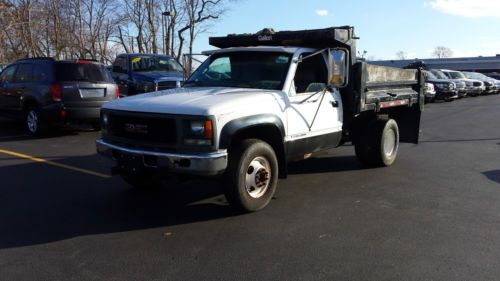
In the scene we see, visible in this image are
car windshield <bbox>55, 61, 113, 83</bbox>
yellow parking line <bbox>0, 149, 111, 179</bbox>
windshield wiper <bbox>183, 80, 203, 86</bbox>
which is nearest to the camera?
windshield wiper <bbox>183, 80, 203, 86</bbox>

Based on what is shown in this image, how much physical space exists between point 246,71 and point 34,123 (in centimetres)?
689

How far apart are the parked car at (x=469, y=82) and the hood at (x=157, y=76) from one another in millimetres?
19929

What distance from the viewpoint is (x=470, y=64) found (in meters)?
80.9

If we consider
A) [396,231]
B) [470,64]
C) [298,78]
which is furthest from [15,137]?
[470,64]

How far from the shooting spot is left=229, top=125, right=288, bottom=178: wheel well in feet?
17.5

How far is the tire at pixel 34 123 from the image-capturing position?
35.3 ft

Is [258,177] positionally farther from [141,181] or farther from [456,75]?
[456,75]

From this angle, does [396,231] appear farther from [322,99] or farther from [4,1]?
[4,1]

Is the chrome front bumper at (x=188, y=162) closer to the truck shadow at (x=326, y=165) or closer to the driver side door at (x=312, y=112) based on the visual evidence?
the driver side door at (x=312, y=112)

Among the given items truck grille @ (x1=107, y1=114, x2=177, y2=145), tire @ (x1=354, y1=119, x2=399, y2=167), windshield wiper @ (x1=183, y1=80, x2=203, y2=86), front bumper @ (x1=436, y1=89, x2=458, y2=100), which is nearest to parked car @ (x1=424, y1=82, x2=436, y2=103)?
front bumper @ (x1=436, y1=89, x2=458, y2=100)

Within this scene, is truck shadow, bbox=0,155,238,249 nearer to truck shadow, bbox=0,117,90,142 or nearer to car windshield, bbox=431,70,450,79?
truck shadow, bbox=0,117,90,142

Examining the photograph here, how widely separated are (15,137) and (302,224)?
853 cm

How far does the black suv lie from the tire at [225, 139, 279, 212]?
660cm

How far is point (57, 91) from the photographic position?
34.4ft
